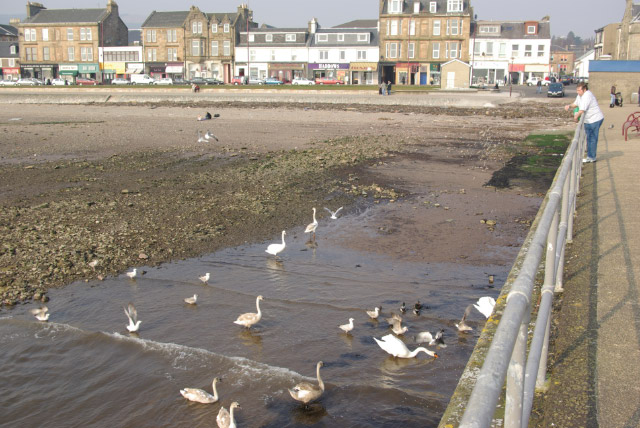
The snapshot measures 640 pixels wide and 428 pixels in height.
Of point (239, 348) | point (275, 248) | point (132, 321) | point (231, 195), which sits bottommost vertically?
point (239, 348)

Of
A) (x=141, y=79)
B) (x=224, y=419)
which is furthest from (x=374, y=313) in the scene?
(x=141, y=79)

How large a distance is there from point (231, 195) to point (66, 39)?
91.6 meters

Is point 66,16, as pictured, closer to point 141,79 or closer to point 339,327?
point 141,79

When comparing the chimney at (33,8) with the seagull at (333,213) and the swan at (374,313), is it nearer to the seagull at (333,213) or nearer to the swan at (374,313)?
the seagull at (333,213)

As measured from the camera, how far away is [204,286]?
8367 millimetres

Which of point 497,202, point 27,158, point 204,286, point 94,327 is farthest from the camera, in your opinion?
point 27,158

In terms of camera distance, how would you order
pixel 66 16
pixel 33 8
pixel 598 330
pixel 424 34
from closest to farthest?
pixel 598 330, pixel 424 34, pixel 66 16, pixel 33 8

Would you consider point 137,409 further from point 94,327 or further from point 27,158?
point 27,158

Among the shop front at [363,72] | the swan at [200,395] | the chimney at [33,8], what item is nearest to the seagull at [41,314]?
the swan at [200,395]

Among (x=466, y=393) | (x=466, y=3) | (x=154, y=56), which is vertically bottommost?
(x=466, y=393)

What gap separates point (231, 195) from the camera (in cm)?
1339

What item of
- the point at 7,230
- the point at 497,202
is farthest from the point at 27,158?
the point at 497,202

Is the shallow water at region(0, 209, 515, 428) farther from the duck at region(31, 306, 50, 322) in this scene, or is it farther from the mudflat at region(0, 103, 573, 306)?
the mudflat at region(0, 103, 573, 306)

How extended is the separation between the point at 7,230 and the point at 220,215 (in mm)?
3726
